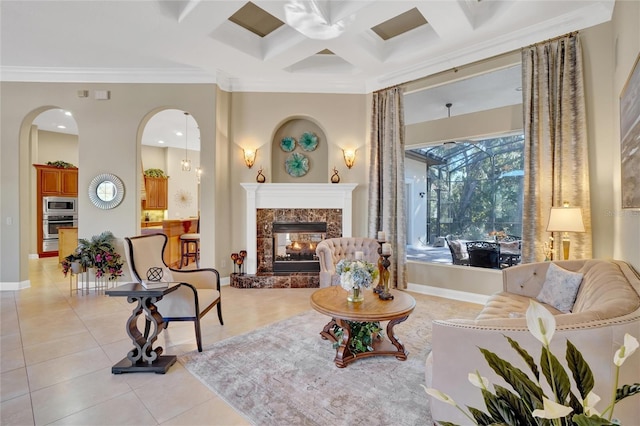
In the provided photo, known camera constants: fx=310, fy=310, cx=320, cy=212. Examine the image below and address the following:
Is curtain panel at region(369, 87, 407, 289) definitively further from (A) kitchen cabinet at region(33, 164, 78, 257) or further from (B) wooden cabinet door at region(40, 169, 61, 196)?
(B) wooden cabinet door at region(40, 169, 61, 196)

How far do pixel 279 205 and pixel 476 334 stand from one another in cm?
438

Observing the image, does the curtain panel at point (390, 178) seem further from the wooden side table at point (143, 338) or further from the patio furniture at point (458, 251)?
the wooden side table at point (143, 338)

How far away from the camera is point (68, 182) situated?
8.46 meters

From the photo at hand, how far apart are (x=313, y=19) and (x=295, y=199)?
9.09 ft

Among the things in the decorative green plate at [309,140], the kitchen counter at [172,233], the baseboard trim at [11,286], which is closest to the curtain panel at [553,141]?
the decorative green plate at [309,140]

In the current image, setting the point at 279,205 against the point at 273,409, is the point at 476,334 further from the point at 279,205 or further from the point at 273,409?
the point at 279,205

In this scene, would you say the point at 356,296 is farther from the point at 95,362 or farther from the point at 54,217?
the point at 54,217

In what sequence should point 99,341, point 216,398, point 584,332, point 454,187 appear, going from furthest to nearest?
point 454,187 → point 99,341 → point 216,398 → point 584,332

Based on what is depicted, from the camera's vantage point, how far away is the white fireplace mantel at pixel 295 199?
5.44m

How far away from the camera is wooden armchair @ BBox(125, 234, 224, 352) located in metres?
2.91

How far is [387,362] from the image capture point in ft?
8.70

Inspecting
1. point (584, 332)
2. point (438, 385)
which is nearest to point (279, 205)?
point (438, 385)

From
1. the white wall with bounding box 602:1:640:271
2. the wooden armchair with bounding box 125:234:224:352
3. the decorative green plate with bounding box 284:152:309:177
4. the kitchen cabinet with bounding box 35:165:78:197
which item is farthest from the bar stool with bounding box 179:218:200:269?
the white wall with bounding box 602:1:640:271

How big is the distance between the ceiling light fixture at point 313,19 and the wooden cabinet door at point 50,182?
26.5ft
